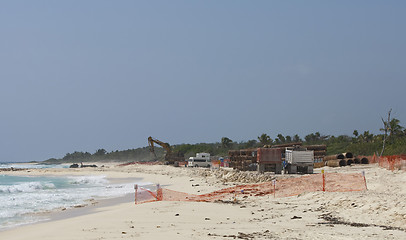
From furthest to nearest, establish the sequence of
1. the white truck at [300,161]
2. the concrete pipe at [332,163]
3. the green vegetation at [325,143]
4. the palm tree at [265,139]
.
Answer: the palm tree at [265,139], the green vegetation at [325,143], the concrete pipe at [332,163], the white truck at [300,161]

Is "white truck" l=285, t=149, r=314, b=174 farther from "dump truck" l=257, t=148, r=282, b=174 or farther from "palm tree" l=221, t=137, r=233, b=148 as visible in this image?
"palm tree" l=221, t=137, r=233, b=148

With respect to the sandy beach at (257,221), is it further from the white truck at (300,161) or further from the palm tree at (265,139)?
the palm tree at (265,139)

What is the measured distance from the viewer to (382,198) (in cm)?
1394

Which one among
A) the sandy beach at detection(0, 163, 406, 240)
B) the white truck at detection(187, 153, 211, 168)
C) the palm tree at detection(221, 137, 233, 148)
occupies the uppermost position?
the palm tree at detection(221, 137, 233, 148)

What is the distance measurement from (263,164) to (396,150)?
26332 millimetres

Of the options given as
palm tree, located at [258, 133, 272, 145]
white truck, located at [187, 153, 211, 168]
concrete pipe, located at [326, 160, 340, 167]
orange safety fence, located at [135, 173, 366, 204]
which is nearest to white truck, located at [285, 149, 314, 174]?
orange safety fence, located at [135, 173, 366, 204]

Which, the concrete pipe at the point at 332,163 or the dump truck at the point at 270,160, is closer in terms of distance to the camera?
the dump truck at the point at 270,160

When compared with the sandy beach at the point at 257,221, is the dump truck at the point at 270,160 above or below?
above

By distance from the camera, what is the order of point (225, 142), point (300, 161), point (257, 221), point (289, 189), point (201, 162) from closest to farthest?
point (257, 221), point (289, 189), point (300, 161), point (201, 162), point (225, 142)

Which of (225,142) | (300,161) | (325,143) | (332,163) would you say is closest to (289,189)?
(300,161)

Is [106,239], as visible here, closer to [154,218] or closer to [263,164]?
[154,218]

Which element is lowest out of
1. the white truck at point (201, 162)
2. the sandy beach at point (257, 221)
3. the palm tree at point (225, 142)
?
the sandy beach at point (257, 221)

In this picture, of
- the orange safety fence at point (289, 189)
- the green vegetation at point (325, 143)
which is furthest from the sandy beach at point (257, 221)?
the green vegetation at point (325, 143)

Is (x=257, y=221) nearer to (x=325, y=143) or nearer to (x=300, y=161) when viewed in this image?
(x=300, y=161)
